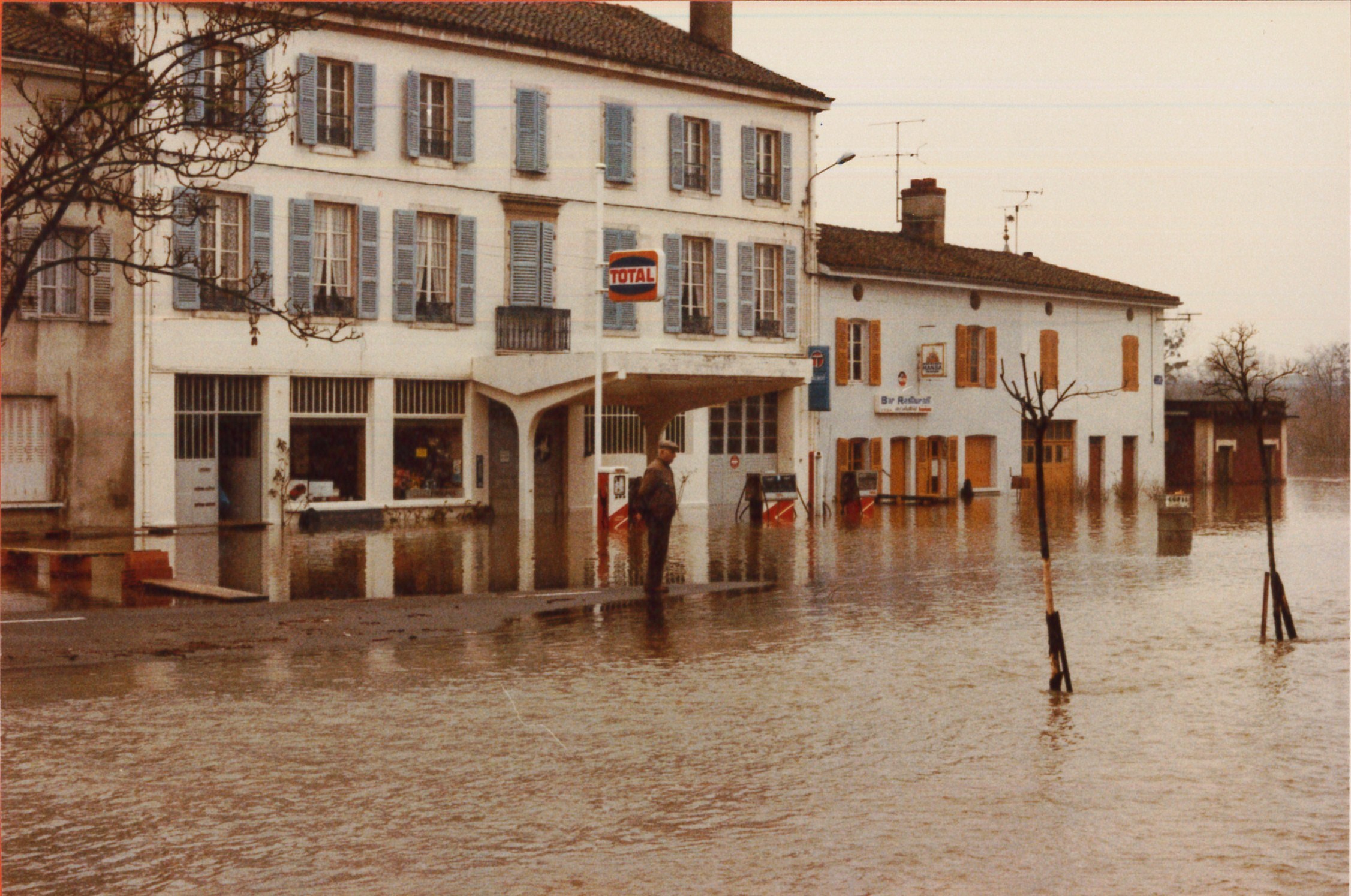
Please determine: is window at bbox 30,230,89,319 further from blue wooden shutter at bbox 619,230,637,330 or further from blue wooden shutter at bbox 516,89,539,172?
blue wooden shutter at bbox 619,230,637,330

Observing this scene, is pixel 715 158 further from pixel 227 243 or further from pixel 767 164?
pixel 227 243

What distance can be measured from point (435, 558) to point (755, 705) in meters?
13.9

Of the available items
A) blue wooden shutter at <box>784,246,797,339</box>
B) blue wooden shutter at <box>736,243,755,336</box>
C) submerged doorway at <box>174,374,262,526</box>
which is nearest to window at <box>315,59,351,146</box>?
submerged doorway at <box>174,374,262,526</box>

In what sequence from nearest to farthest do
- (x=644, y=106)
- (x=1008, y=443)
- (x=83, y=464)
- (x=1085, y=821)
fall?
(x=1085, y=821)
(x=83, y=464)
(x=644, y=106)
(x=1008, y=443)

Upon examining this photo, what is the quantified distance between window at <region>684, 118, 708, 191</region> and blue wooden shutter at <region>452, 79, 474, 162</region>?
6.19 m

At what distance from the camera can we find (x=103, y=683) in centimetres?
1194

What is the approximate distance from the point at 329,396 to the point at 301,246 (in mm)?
2925

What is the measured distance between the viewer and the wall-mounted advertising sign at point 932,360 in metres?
47.5

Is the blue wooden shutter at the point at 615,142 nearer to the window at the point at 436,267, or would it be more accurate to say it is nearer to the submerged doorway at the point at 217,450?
the window at the point at 436,267

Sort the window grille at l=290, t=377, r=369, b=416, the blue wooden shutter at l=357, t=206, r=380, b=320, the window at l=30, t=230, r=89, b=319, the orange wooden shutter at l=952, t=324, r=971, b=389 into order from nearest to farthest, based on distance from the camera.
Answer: the window at l=30, t=230, r=89, b=319 < the window grille at l=290, t=377, r=369, b=416 < the blue wooden shutter at l=357, t=206, r=380, b=320 < the orange wooden shutter at l=952, t=324, r=971, b=389

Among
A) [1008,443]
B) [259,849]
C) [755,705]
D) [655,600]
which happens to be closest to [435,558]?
[655,600]

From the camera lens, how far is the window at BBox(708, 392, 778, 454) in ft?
136

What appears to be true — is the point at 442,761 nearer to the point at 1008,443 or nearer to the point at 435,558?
the point at 435,558

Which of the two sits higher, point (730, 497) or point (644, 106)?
point (644, 106)
